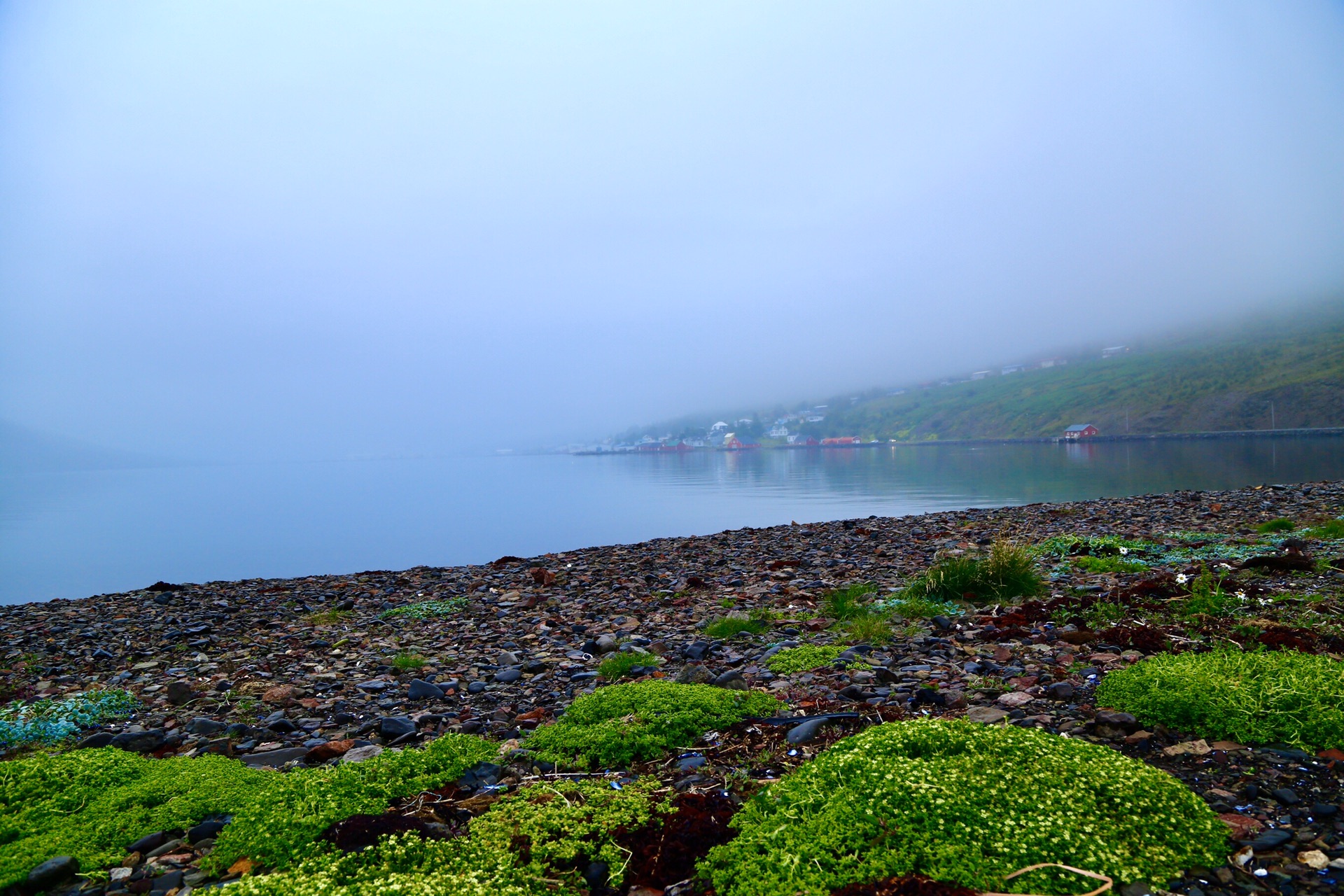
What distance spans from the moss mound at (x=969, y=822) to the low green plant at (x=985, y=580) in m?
6.21

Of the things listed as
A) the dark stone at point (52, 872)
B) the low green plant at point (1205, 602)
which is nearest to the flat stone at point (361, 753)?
the dark stone at point (52, 872)

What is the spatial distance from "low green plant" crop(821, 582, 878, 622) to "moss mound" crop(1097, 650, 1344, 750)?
14.7 feet

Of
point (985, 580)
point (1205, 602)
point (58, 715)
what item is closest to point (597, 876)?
point (58, 715)

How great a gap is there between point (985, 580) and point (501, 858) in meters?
8.51

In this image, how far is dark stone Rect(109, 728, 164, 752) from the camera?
6.20 metres

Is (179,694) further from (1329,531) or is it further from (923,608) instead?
(1329,531)

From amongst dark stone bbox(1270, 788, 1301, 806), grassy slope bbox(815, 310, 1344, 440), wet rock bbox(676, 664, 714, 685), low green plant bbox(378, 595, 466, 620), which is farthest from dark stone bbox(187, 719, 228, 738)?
grassy slope bbox(815, 310, 1344, 440)

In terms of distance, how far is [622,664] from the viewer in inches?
311

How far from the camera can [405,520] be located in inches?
1716

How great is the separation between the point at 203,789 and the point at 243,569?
1078 inches

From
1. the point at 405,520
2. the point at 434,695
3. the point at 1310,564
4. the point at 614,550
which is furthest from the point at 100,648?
the point at 405,520

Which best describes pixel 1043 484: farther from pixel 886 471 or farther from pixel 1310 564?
pixel 1310 564

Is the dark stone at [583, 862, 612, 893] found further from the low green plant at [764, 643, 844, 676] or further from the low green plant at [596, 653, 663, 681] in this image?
the low green plant at [596, 653, 663, 681]

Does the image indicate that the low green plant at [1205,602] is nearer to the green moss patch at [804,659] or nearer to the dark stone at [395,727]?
the green moss patch at [804,659]
